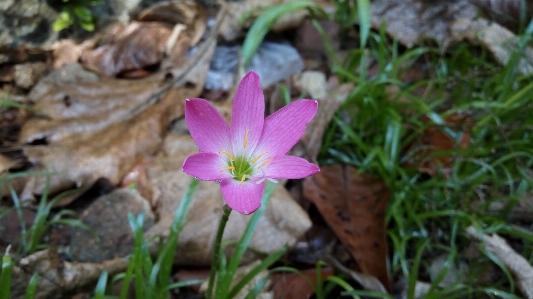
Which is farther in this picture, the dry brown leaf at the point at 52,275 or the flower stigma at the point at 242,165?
the dry brown leaf at the point at 52,275

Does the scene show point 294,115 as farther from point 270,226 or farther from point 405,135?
point 405,135

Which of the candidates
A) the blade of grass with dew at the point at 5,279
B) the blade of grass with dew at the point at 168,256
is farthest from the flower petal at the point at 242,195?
→ the blade of grass with dew at the point at 5,279

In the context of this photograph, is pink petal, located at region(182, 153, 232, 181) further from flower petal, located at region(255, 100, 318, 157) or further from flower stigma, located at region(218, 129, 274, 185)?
flower petal, located at region(255, 100, 318, 157)

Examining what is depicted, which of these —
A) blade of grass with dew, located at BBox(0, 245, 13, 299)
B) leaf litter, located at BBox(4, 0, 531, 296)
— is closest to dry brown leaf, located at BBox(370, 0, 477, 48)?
leaf litter, located at BBox(4, 0, 531, 296)

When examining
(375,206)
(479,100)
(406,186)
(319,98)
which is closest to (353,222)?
(375,206)

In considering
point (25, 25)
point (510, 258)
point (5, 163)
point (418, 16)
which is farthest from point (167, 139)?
point (418, 16)

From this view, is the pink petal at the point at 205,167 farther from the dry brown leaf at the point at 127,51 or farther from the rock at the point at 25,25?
the rock at the point at 25,25
